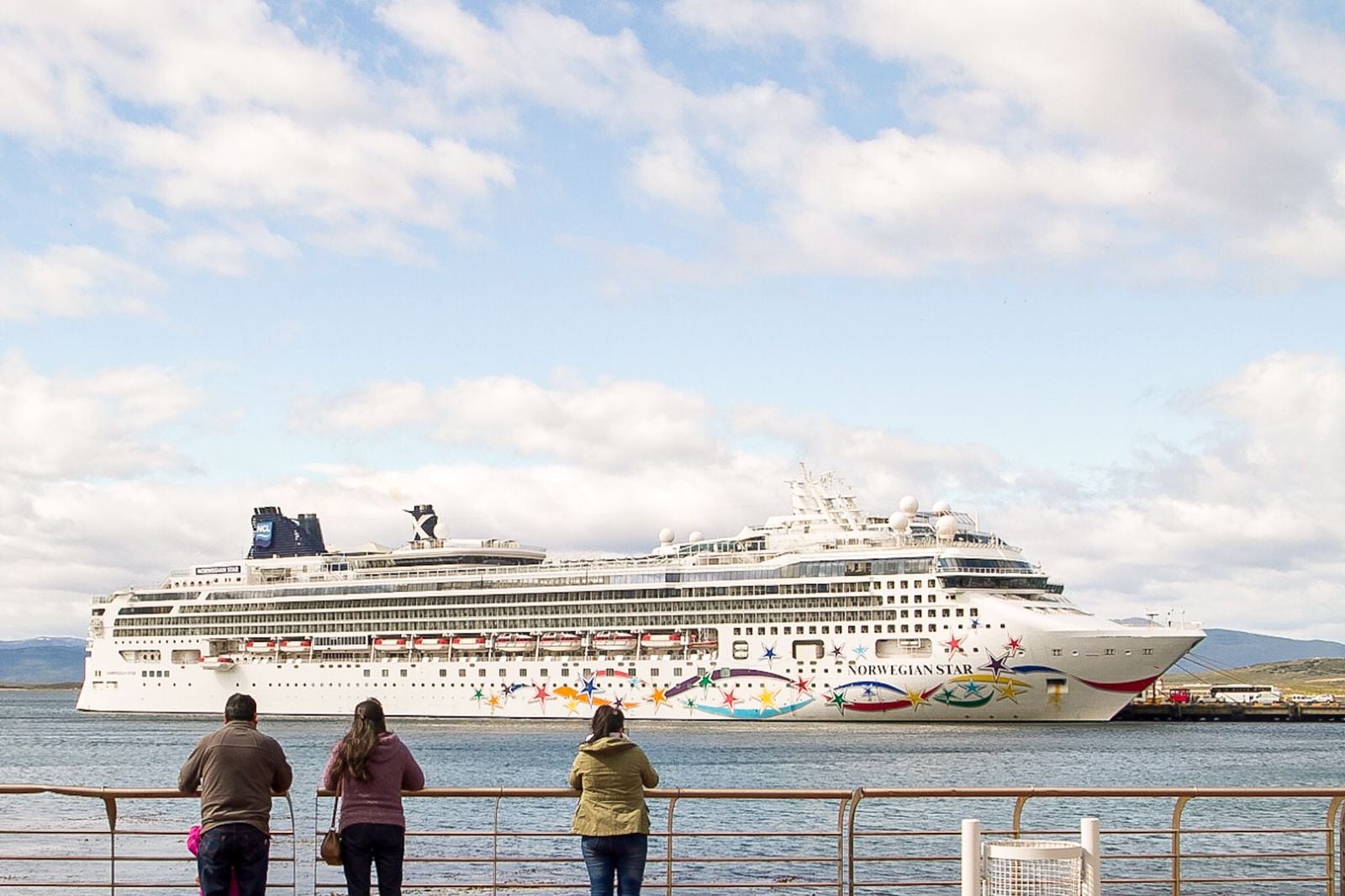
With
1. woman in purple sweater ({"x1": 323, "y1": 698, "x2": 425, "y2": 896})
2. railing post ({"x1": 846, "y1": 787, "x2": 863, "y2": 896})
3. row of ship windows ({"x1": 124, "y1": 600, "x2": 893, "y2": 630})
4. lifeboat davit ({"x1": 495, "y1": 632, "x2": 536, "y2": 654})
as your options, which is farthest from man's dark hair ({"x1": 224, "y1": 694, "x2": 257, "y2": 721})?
lifeboat davit ({"x1": 495, "y1": 632, "x2": 536, "y2": 654})

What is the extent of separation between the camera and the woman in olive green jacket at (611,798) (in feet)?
34.4

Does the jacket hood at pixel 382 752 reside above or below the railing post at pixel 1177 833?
above

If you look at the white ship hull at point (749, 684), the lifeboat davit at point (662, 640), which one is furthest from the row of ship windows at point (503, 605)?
the white ship hull at point (749, 684)

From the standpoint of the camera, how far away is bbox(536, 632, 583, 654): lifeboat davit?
75.0m

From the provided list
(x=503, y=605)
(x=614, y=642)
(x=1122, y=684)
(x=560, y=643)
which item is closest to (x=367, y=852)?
(x=1122, y=684)

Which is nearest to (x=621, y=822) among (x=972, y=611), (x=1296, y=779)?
(x=1296, y=779)

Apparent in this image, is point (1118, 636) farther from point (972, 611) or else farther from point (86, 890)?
point (86, 890)

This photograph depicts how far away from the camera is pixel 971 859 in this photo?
9516 millimetres

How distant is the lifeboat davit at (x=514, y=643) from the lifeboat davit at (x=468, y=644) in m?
0.90

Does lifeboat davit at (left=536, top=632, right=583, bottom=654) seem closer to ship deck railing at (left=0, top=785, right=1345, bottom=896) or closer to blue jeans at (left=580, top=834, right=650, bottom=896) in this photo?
ship deck railing at (left=0, top=785, right=1345, bottom=896)

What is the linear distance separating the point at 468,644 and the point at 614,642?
829cm

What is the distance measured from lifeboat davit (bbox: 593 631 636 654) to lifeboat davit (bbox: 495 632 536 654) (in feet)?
12.2

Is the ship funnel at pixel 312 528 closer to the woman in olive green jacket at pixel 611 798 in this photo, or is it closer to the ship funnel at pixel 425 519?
the ship funnel at pixel 425 519

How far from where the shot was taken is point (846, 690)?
6662 cm
